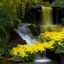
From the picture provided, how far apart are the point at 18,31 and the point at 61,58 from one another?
111 inches

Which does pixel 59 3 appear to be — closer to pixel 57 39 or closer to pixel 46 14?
pixel 46 14

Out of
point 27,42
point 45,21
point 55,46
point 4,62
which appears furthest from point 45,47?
point 45,21

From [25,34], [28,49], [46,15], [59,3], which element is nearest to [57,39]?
[28,49]

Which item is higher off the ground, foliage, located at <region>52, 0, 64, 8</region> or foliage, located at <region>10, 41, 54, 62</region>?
foliage, located at <region>52, 0, 64, 8</region>

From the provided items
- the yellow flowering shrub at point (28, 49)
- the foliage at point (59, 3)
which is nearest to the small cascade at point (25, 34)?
the yellow flowering shrub at point (28, 49)

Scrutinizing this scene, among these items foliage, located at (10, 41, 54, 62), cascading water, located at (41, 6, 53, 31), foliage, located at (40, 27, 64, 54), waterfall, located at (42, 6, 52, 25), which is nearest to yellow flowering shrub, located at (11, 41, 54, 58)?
foliage, located at (10, 41, 54, 62)

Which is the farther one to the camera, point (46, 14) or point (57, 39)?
point (46, 14)

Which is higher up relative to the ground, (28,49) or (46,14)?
(46,14)

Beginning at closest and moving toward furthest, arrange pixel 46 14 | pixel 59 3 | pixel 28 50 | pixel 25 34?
pixel 28 50 → pixel 25 34 → pixel 59 3 → pixel 46 14

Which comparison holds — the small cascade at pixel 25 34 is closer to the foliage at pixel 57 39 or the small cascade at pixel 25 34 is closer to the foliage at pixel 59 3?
the foliage at pixel 57 39

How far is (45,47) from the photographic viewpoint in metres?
11.3

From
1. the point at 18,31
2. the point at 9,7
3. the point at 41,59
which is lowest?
the point at 41,59

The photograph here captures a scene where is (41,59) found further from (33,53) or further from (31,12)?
(31,12)

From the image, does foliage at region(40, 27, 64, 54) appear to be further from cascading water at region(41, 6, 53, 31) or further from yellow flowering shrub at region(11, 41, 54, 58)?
cascading water at region(41, 6, 53, 31)
